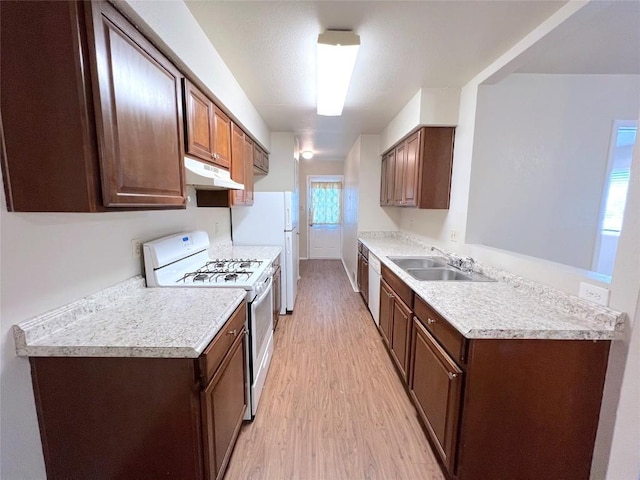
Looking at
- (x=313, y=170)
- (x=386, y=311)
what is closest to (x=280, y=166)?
(x=386, y=311)

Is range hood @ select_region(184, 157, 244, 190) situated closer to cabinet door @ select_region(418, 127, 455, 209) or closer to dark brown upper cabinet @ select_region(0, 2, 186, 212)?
dark brown upper cabinet @ select_region(0, 2, 186, 212)

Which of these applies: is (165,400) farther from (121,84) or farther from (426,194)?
(426,194)

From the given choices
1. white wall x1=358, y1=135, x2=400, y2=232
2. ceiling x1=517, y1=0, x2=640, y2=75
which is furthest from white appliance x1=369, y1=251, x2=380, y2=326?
ceiling x1=517, y1=0, x2=640, y2=75

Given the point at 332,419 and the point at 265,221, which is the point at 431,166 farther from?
the point at 332,419

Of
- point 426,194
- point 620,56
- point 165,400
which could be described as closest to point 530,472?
point 165,400

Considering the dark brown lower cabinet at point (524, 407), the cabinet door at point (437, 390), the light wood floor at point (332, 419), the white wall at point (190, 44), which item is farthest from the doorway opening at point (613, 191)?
the white wall at point (190, 44)

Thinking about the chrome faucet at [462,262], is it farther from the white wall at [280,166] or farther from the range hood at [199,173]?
the white wall at [280,166]

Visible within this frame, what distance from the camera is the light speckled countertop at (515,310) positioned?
1181 mm

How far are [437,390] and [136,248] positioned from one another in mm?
1915

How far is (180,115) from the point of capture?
1435 millimetres

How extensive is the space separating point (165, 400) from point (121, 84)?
124 cm

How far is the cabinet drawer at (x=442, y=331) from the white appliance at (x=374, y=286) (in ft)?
3.70

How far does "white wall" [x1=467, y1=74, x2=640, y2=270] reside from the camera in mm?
2154

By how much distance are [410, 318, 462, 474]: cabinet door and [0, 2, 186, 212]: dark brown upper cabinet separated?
1654 mm
